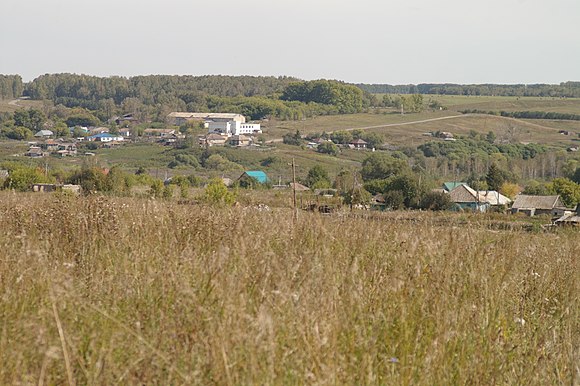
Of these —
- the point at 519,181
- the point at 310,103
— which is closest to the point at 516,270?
the point at 519,181

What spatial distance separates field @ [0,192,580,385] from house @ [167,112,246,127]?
374 feet

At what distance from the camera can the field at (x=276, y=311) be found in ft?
8.04

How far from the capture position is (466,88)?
18025 cm

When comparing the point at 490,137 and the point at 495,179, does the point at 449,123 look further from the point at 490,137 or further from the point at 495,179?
the point at 495,179

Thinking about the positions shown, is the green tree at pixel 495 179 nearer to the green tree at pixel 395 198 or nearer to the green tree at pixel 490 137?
the green tree at pixel 395 198

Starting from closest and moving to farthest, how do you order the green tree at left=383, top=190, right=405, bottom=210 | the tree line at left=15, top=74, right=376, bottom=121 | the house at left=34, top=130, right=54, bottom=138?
the green tree at left=383, top=190, right=405, bottom=210 < the house at left=34, top=130, right=54, bottom=138 < the tree line at left=15, top=74, right=376, bottom=121

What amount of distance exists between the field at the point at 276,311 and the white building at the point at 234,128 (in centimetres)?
10769

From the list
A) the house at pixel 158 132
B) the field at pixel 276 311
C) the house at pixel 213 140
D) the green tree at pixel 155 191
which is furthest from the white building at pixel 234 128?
the field at pixel 276 311

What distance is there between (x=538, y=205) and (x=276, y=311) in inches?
1666

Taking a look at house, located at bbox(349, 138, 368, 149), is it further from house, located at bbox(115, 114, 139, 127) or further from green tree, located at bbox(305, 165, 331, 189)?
green tree, located at bbox(305, 165, 331, 189)

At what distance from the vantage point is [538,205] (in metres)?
42.8

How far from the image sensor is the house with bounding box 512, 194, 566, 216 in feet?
137

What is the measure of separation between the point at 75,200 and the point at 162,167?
Result: 7167cm

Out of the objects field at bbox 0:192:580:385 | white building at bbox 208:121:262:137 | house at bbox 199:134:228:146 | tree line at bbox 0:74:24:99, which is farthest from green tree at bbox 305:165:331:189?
tree line at bbox 0:74:24:99
